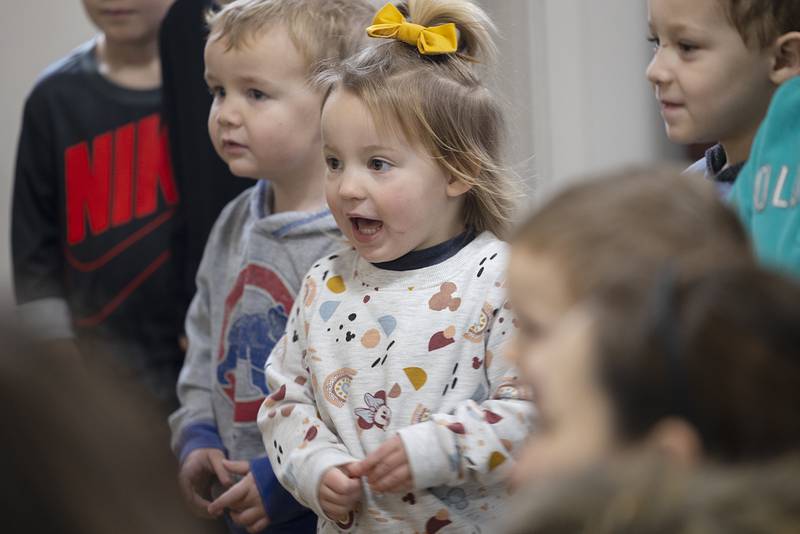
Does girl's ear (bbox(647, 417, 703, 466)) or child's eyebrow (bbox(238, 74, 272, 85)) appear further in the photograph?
child's eyebrow (bbox(238, 74, 272, 85))

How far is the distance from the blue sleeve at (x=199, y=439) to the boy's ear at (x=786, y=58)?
1.14 m

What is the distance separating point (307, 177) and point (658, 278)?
4.11 ft

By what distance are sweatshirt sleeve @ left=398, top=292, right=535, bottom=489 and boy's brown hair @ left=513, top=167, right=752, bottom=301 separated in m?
0.60

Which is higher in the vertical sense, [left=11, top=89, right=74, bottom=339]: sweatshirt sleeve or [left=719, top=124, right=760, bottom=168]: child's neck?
[left=719, top=124, right=760, bottom=168]: child's neck

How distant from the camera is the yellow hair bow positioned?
1705 millimetres

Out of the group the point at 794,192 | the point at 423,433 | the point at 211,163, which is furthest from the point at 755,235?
the point at 211,163

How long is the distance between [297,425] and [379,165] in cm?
40

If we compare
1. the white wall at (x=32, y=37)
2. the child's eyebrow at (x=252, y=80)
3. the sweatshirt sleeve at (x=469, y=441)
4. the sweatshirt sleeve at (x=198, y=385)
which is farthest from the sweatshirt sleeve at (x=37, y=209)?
the sweatshirt sleeve at (x=469, y=441)

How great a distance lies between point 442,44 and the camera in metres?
1.71

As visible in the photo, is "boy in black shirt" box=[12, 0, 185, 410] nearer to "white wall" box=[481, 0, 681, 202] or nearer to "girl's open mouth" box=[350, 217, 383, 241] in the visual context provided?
"white wall" box=[481, 0, 681, 202]

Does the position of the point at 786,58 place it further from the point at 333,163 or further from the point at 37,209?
the point at 37,209

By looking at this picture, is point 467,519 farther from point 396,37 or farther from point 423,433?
point 396,37

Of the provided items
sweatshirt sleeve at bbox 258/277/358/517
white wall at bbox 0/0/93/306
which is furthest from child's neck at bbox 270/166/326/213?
white wall at bbox 0/0/93/306

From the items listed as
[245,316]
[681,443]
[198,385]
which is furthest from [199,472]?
[681,443]
